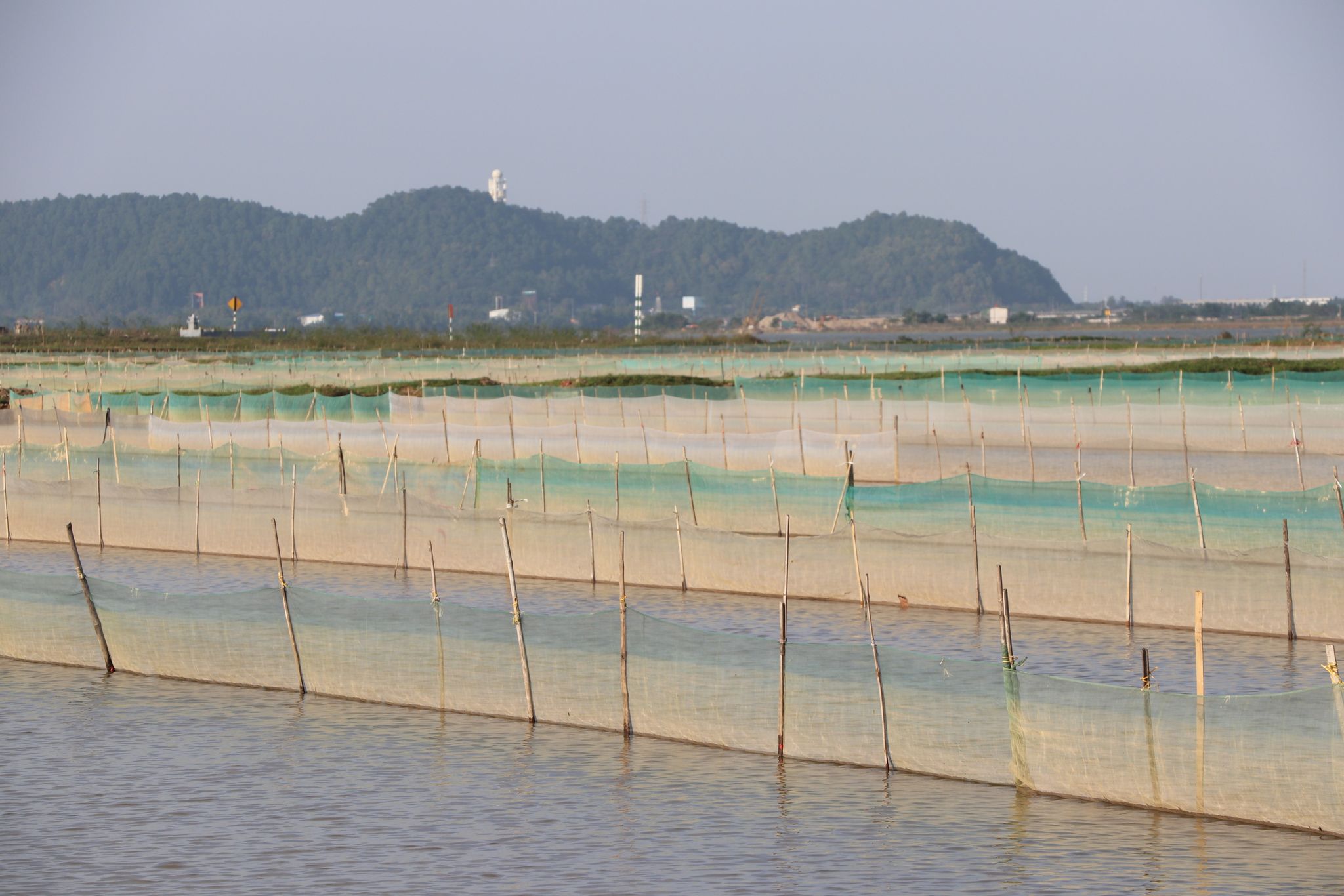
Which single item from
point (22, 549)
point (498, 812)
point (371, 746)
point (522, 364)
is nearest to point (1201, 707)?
point (498, 812)

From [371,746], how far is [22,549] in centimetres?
1553

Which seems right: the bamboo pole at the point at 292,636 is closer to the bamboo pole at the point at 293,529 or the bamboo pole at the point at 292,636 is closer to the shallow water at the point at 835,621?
the shallow water at the point at 835,621

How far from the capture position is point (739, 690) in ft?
47.5

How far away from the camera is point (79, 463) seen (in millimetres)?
31969

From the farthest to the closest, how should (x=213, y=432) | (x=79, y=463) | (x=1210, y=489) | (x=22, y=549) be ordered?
(x=213, y=432) → (x=79, y=463) → (x=22, y=549) → (x=1210, y=489)

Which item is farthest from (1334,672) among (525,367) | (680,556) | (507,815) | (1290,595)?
(525,367)

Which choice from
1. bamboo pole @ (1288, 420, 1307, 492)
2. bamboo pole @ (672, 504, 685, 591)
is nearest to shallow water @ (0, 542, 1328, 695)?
bamboo pole @ (672, 504, 685, 591)

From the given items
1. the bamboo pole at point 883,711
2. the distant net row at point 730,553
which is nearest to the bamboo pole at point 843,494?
the distant net row at point 730,553

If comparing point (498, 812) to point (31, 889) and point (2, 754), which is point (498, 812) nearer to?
point (31, 889)

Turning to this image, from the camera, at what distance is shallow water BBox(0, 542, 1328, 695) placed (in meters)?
17.8

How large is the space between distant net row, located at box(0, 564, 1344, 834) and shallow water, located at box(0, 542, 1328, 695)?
5.21 ft

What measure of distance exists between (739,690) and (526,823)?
7.90 feet

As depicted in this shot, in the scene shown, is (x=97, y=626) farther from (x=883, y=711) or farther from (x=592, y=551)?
(x=883, y=711)

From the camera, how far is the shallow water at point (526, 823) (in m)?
11.8
